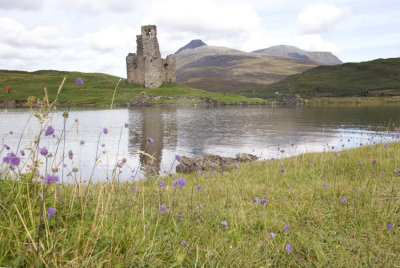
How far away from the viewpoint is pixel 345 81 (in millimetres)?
131500

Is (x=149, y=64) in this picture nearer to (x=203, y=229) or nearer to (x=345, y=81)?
(x=203, y=229)

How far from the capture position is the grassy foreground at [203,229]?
8.44 ft

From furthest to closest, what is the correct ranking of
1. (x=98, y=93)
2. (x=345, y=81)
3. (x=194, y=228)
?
(x=345, y=81) → (x=98, y=93) → (x=194, y=228)

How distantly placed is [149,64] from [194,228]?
191ft

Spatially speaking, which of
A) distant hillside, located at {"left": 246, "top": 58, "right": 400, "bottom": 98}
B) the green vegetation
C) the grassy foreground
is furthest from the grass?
distant hillside, located at {"left": 246, "top": 58, "right": 400, "bottom": 98}

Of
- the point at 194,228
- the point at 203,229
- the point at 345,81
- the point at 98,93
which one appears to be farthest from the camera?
the point at 345,81

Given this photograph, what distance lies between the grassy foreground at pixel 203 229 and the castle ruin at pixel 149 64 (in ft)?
183

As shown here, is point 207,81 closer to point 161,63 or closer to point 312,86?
Answer: point 312,86

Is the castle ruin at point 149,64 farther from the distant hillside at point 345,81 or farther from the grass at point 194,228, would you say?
the grass at point 194,228

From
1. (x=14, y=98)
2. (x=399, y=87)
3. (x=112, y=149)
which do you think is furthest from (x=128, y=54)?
(x=399, y=87)

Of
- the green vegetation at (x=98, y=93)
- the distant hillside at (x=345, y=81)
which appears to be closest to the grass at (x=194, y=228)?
the green vegetation at (x=98, y=93)

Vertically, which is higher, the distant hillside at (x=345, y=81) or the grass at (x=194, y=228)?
the distant hillside at (x=345, y=81)

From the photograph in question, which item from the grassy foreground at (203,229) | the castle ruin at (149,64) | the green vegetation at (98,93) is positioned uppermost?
the castle ruin at (149,64)

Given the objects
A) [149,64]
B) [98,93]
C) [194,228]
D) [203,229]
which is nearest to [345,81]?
[149,64]
